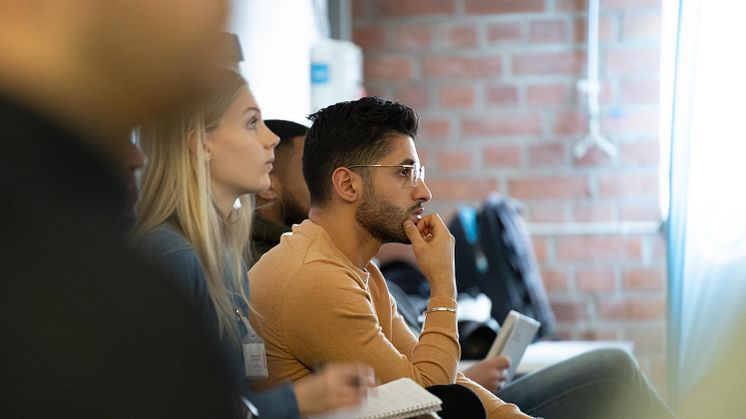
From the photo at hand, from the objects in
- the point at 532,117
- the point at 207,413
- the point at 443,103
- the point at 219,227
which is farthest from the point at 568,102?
the point at 207,413

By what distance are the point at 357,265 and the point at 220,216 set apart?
0.85 feet

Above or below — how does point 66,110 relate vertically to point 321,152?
above

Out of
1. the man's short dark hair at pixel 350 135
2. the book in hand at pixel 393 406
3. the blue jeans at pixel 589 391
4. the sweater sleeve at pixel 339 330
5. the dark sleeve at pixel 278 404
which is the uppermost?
the man's short dark hair at pixel 350 135

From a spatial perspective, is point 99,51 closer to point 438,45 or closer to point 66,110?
point 66,110

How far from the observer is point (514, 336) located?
218 centimetres

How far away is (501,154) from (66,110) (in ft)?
11.8

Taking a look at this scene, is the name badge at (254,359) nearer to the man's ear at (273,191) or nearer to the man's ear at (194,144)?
the man's ear at (194,144)

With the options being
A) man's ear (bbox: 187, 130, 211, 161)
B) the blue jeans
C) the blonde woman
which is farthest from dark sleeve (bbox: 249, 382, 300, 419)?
the blue jeans

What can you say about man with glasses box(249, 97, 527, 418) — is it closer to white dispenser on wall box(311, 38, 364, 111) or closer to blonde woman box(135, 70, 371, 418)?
blonde woman box(135, 70, 371, 418)

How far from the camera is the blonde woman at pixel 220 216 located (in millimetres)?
1196

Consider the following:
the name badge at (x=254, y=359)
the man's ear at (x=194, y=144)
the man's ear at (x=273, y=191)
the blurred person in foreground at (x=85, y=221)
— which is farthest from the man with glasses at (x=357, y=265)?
the blurred person in foreground at (x=85, y=221)

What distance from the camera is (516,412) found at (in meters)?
1.79

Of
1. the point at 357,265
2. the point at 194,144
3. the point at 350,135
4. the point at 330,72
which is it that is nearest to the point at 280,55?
the point at 330,72

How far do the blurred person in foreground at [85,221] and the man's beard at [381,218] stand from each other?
122cm
